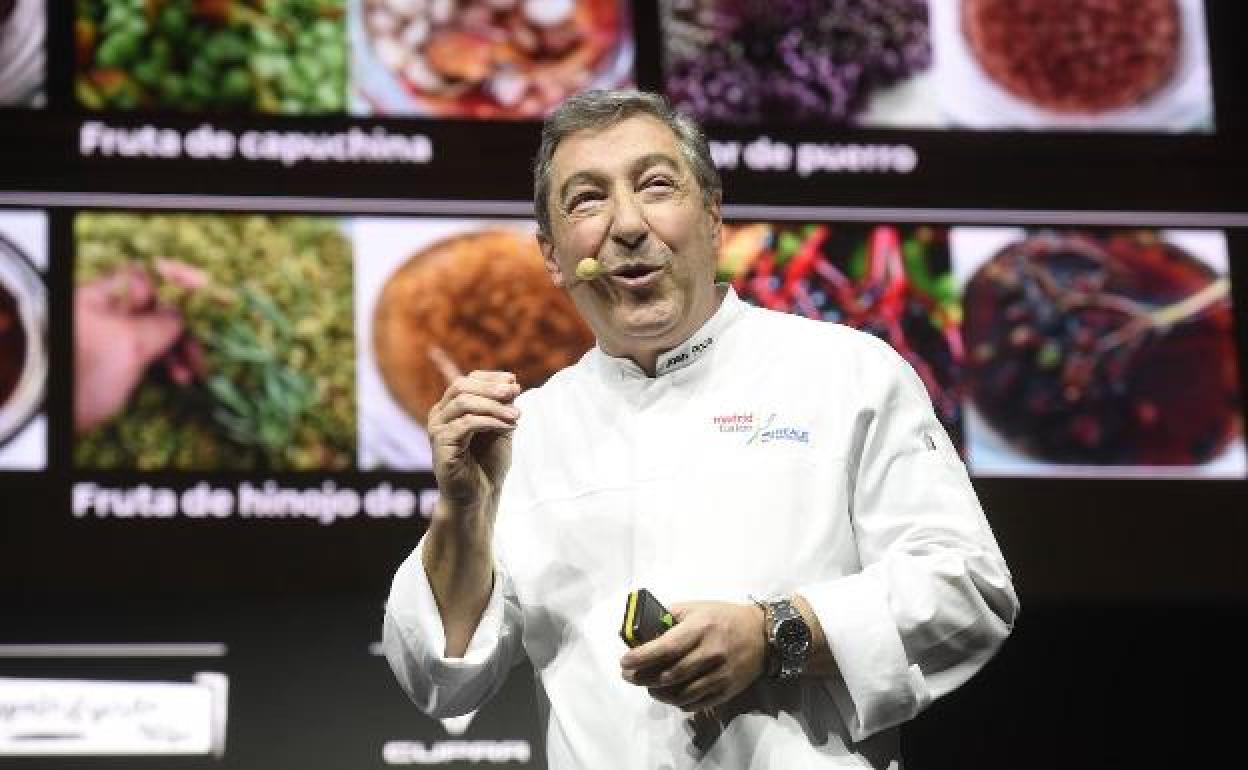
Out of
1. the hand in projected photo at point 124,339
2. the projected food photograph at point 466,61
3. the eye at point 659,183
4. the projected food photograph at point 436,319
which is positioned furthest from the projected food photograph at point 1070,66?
the eye at point 659,183

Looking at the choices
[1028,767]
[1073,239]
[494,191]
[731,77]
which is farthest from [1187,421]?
[494,191]

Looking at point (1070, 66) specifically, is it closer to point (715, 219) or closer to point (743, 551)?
point (715, 219)

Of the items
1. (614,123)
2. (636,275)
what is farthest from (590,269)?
(614,123)

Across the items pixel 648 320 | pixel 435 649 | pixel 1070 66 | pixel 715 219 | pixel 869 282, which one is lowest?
pixel 435 649

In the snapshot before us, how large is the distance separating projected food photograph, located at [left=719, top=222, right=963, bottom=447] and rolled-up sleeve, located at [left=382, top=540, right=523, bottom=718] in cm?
147

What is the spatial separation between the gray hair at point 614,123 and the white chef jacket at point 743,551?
15 centimetres

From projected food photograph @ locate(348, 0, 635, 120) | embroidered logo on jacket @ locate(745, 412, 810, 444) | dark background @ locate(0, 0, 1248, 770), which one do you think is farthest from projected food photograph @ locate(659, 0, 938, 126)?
embroidered logo on jacket @ locate(745, 412, 810, 444)

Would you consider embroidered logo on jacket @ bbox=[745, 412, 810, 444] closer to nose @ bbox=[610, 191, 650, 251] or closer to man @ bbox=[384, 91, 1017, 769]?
man @ bbox=[384, 91, 1017, 769]

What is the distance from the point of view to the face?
68.6 inches

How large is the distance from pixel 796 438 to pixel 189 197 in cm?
168

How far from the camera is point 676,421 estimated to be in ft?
5.73

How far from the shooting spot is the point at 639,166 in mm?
1774

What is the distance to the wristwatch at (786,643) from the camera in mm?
1509

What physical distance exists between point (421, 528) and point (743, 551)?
1.41m
